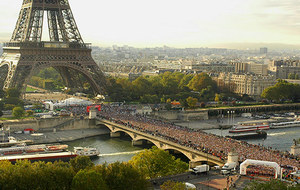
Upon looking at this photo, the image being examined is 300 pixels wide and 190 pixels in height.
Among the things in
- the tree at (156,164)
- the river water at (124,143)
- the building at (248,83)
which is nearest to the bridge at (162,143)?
the river water at (124,143)

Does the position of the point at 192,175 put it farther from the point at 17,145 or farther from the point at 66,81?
the point at 66,81

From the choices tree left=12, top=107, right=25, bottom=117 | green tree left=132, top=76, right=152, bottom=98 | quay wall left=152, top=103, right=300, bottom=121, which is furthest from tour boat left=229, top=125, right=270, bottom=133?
tree left=12, top=107, right=25, bottom=117

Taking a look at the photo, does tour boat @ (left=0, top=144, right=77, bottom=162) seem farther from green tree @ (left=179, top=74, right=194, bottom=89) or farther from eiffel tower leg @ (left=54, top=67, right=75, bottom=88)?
green tree @ (left=179, top=74, right=194, bottom=89)

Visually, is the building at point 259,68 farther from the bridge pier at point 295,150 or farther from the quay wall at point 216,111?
the bridge pier at point 295,150

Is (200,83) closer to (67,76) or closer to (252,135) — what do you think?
(67,76)

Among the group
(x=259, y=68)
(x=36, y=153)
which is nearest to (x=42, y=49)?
(x=36, y=153)
